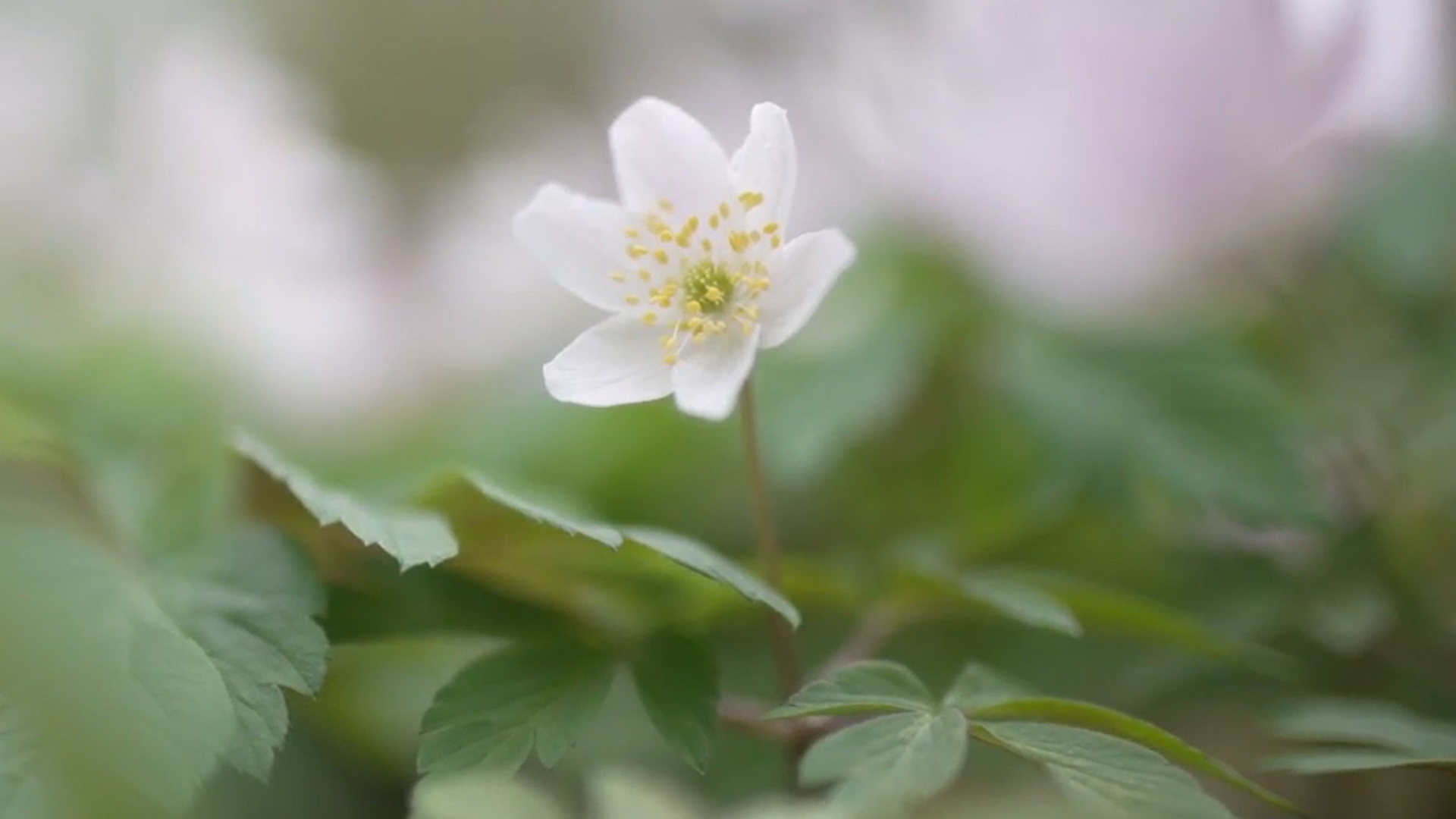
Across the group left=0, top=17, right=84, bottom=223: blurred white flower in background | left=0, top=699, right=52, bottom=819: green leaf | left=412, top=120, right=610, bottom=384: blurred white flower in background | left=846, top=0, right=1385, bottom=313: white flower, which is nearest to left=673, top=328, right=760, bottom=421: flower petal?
left=0, top=699, right=52, bottom=819: green leaf

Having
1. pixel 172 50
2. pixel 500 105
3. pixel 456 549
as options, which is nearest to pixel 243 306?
pixel 172 50

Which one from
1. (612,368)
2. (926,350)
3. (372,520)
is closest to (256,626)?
(372,520)

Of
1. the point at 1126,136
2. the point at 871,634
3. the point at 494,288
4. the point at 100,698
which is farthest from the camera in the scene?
the point at 494,288

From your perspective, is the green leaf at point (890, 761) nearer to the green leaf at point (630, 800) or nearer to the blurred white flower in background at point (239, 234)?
the green leaf at point (630, 800)

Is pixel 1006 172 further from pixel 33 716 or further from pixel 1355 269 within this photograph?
pixel 33 716

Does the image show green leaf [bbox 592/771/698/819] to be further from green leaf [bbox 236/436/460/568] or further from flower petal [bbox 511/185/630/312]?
flower petal [bbox 511/185/630/312]

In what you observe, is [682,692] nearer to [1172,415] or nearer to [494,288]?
[1172,415]

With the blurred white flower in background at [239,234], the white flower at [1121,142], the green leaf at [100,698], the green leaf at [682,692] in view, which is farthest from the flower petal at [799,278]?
the blurred white flower in background at [239,234]
